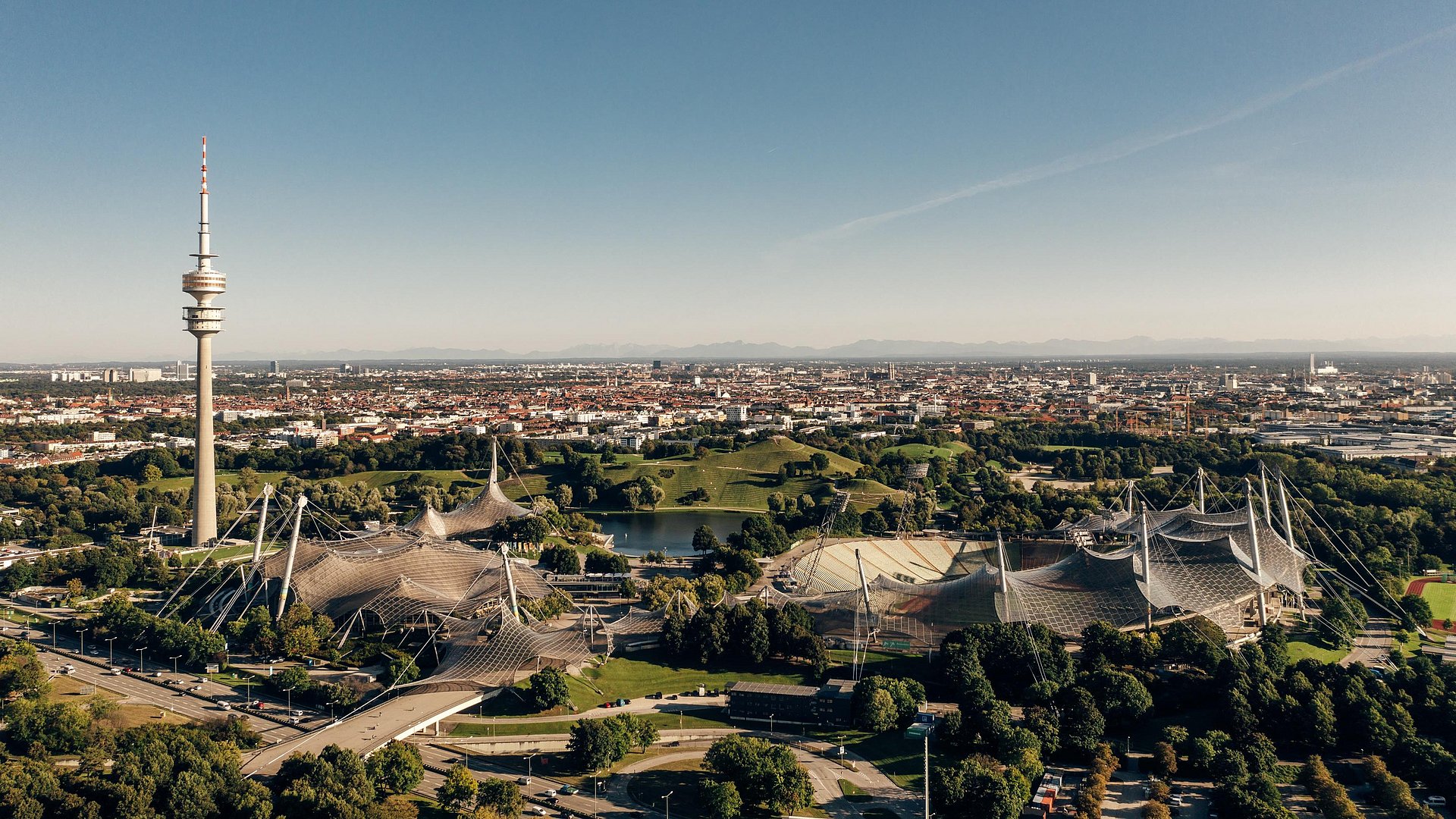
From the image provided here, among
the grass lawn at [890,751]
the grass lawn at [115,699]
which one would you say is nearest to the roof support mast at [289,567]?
the grass lawn at [115,699]

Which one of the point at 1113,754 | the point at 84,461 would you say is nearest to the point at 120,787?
the point at 1113,754

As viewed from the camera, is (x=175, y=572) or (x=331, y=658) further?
(x=175, y=572)

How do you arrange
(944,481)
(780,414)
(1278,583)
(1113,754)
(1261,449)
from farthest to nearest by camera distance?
(780,414) → (1261,449) → (944,481) → (1278,583) → (1113,754)

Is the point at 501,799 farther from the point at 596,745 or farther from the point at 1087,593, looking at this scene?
the point at 1087,593

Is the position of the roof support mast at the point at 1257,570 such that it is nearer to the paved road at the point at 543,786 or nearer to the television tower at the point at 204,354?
the paved road at the point at 543,786

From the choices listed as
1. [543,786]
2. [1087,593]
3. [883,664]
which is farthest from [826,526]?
[543,786]

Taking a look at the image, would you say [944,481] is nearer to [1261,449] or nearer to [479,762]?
[1261,449]
